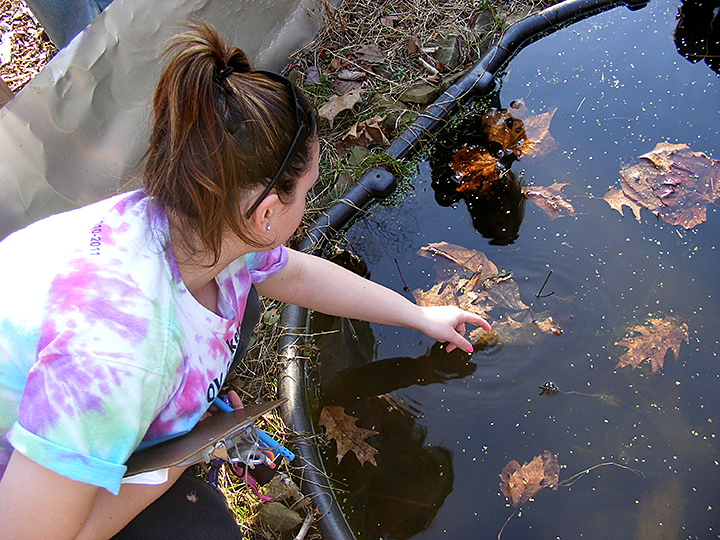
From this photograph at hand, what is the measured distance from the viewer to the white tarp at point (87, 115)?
6.44ft

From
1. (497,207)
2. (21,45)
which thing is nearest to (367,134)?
(497,207)

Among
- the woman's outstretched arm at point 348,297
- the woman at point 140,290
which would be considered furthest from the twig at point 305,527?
the woman's outstretched arm at point 348,297

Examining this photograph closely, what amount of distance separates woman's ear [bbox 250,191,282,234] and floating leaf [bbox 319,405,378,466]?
1.05 m

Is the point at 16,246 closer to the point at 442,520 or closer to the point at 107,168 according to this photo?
the point at 107,168

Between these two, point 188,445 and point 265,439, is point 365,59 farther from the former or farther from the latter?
point 188,445

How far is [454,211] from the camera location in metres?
2.35

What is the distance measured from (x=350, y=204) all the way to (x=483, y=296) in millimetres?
781

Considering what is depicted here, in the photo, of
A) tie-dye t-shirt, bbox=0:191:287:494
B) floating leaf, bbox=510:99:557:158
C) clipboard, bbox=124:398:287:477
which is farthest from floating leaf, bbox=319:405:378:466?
floating leaf, bbox=510:99:557:158

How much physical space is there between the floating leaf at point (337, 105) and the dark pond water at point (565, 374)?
63cm

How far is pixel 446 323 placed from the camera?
1788mm

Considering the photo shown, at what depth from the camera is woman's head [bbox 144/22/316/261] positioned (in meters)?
0.96

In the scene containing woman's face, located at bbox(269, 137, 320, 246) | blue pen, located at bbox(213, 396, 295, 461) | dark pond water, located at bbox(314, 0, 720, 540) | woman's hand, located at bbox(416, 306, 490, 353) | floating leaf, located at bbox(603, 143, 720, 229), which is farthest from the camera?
floating leaf, located at bbox(603, 143, 720, 229)

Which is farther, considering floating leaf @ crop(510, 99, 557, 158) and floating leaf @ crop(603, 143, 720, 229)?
floating leaf @ crop(510, 99, 557, 158)

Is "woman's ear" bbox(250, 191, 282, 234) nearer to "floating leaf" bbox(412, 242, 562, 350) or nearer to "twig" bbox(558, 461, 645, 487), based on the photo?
"floating leaf" bbox(412, 242, 562, 350)
